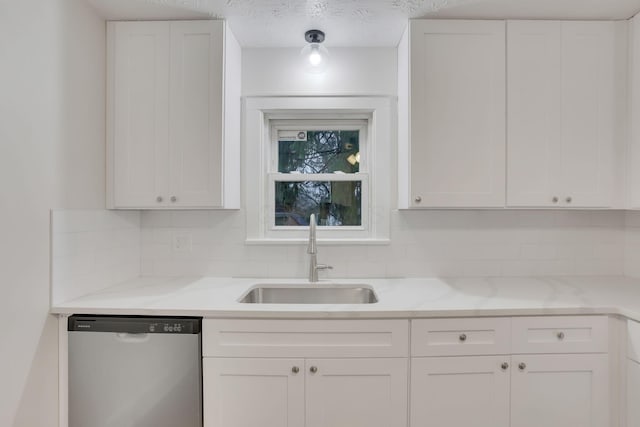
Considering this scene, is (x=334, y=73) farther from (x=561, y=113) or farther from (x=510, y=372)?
(x=510, y=372)

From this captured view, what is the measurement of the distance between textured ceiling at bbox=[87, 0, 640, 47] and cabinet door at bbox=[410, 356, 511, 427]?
1.62 metres

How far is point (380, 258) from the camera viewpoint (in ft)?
6.77

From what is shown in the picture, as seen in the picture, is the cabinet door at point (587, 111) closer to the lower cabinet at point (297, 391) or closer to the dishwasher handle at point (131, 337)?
the lower cabinet at point (297, 391)

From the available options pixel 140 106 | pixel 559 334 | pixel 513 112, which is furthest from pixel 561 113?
pixel 140 106

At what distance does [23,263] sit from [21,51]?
0.81 metres

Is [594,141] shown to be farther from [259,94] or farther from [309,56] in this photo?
[259,94]

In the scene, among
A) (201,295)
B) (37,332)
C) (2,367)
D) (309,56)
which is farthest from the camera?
(309,56)

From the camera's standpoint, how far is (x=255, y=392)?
1448 mm

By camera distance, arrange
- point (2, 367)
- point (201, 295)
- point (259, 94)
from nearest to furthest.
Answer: point (2, 367), point (201, 295), point (259, 94)

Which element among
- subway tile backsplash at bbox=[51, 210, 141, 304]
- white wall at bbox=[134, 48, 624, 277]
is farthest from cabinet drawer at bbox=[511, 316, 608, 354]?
subway tile backsplash at bbox=[51, 210, 141, 304]

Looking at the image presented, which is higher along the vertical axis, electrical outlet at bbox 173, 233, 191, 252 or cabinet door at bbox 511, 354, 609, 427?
electrical outlet at bbox 173, 233, 191, 252

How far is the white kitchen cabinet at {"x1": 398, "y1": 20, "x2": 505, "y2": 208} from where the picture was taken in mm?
1734

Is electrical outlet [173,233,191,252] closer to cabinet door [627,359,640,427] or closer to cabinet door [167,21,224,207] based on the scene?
cabinet door [167,21,224,207]

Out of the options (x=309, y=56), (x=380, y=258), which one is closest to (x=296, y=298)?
(x=380, y=258)
